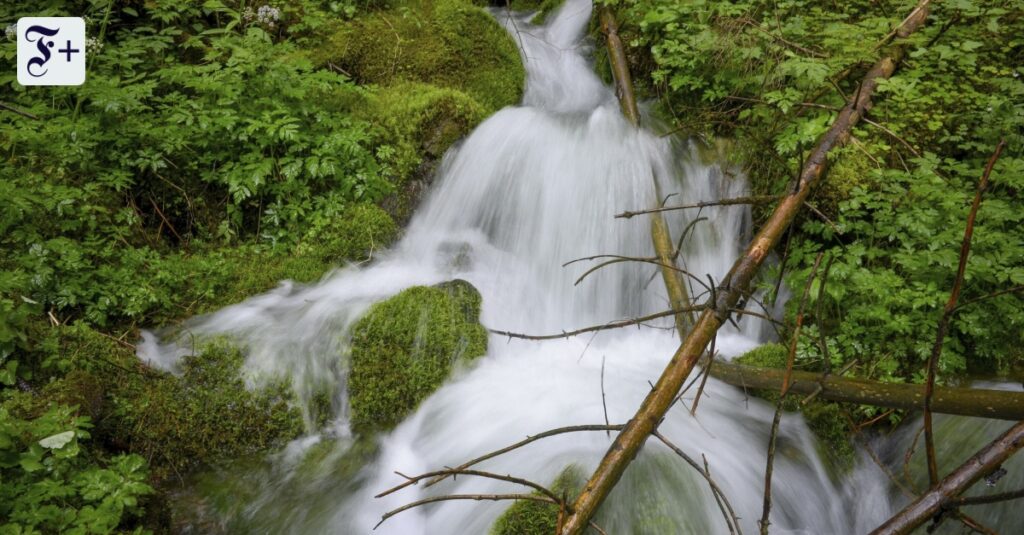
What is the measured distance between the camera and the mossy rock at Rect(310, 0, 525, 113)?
5.52 metres

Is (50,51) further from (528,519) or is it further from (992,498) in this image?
(992,498)

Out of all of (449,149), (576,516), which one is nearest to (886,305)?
(576,516)

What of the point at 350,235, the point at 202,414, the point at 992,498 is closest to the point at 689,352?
the point at 992,498

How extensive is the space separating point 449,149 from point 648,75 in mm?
2067

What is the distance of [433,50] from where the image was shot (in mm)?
5719

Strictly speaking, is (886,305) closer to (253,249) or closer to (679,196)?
(679,196)

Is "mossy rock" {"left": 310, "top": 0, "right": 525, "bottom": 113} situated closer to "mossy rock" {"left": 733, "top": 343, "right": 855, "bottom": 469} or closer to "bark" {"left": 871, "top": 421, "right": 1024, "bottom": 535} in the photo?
"mossy rock" {"left": 733, "top": 343, "right": 855, "bottom": 469}

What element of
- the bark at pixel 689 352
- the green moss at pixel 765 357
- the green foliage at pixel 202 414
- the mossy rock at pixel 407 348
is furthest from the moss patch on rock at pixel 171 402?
the green moss at pixel 765 357

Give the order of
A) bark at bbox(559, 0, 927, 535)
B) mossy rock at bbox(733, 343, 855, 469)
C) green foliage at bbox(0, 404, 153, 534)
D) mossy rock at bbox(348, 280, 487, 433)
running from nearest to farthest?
bark at bbox(559, 0, 927, 535)
green foliage at bbox(0, 404, 153, 534)
mossy rock at bbox(733, 343, 855, 469)
mossy rock at bbox(348, 280, 487, 433)

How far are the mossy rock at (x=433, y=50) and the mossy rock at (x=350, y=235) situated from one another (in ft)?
4.92

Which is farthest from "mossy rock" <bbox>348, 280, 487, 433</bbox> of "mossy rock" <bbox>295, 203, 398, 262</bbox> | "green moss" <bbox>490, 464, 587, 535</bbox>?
"green moss" <bbox>490, 464, 587, 535</bbox>

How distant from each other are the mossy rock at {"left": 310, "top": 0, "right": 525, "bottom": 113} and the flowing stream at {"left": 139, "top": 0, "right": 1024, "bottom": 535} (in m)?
0.37

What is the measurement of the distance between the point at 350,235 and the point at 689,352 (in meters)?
2.96

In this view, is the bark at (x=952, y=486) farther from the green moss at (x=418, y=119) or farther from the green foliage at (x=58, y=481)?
the green moss at (x=418, y=119)
